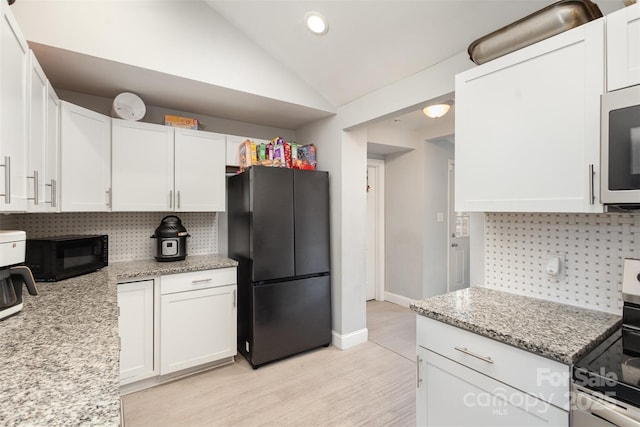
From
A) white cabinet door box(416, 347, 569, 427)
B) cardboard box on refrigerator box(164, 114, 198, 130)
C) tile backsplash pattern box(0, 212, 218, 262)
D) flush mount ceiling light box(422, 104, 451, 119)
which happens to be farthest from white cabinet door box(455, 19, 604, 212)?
tile backsplash pattern box(0, 212, 218, 262)

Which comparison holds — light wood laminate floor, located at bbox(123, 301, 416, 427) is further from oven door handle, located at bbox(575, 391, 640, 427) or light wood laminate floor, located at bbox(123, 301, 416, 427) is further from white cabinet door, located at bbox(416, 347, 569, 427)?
oven door handle, located at bbox(575, 391, 640, 427)

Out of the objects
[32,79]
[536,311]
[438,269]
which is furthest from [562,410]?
[438,269]

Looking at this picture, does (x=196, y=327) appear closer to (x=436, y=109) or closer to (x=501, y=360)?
(x=501, y=360)

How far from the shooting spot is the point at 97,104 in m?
2.58

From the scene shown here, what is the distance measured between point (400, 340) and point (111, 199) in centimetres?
300

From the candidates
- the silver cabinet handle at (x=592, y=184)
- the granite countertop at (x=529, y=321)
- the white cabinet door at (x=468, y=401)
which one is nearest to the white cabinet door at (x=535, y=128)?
the silver cabinet handle at (x=592, y=184)

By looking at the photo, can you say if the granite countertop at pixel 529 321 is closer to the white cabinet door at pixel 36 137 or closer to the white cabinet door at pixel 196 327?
the white cabinet door at pixel 196 327

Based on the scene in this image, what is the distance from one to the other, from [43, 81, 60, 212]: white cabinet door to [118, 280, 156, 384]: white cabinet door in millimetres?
723

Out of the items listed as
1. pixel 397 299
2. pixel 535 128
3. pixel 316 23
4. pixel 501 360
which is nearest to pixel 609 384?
pixel 501 360

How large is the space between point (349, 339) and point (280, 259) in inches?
44.4

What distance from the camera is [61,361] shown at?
0.88 metres

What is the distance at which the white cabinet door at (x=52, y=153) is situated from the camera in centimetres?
174

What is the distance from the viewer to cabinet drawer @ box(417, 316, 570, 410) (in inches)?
40.7

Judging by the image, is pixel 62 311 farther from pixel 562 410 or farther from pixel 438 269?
pixel 438 269
